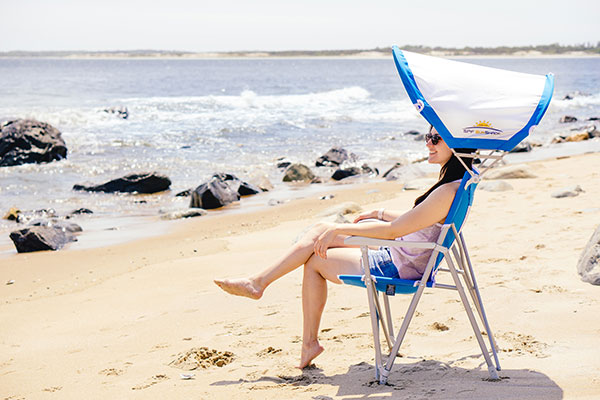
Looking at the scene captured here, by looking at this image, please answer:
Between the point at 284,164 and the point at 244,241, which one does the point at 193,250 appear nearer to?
the point at 244,241

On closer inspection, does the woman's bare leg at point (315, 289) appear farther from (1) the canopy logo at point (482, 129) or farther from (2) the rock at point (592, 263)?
(2) the rock at point (592, 263)

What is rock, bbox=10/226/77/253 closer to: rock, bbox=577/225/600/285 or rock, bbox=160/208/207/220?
rock, bbox=160/208/207/220

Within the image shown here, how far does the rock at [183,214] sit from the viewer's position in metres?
10.3

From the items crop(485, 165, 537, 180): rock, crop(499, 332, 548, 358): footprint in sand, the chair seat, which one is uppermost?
the chair seat

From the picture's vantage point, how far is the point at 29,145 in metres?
16.6

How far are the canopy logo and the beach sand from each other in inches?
48.1

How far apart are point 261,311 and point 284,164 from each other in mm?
11042

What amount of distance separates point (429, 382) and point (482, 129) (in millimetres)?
1303

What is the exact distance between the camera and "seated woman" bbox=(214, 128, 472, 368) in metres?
3.42

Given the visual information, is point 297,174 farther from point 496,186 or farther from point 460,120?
point 460,120

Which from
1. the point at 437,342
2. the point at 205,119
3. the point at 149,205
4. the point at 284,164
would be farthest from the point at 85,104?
the point at 437,342

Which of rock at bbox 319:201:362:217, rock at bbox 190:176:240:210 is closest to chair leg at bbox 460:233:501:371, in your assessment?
rock at bbox 319:201:362:217

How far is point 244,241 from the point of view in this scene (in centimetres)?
778

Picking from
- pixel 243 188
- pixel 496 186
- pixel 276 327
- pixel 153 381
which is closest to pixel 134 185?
pixel 243 188
